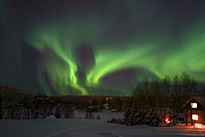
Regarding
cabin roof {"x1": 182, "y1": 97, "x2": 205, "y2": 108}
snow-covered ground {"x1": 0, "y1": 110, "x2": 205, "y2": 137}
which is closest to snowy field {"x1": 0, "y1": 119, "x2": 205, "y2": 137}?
snow-covered ground {"x1": 0, "y1": 110, "x2": 205, "y2": 137}

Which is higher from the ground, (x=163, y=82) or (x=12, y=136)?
(x=163, y=82)

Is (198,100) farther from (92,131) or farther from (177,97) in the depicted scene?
(92,131)

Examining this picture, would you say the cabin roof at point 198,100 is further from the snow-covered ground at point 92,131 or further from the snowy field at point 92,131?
the snowy field at point 92,131

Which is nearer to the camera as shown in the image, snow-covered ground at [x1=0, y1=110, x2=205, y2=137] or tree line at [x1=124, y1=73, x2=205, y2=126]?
snow-covered ground at [x1=0, y1=110, x2=205, y2=137]

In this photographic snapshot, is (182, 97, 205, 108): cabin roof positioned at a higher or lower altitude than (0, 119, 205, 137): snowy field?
higher

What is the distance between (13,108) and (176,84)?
32.1m

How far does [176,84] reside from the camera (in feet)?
131

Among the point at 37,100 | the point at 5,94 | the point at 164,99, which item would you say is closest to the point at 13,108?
the point at 37,100

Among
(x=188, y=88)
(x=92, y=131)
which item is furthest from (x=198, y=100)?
(x=92, y=131)

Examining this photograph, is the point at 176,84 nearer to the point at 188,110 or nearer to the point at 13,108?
the point at 188,110

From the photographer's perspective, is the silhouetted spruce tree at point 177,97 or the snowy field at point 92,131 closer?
the snowy field at point 92,131

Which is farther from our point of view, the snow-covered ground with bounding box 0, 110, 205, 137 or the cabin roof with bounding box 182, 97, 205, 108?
the cabin roof with bounding box 182, 97, 205, 108

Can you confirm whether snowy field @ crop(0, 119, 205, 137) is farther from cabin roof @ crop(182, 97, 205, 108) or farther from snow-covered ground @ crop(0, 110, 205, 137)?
cabin roof @ crop(182, 97, 205, 108)

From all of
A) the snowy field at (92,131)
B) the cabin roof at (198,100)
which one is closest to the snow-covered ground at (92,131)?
the snowy field at (92,131)
